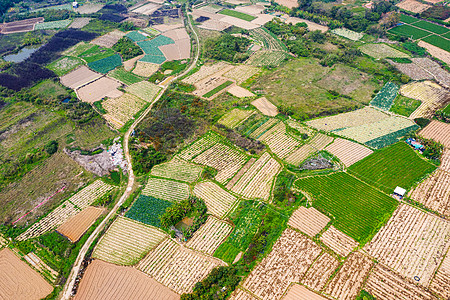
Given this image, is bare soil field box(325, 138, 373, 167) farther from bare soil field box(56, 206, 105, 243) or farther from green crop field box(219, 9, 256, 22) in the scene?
green crop field box(219, 9, 256, 22)

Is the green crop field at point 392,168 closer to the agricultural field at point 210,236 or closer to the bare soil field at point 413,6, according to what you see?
the agricultural field at point 210,236

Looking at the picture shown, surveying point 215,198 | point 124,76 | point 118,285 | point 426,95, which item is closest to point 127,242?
point 118,285

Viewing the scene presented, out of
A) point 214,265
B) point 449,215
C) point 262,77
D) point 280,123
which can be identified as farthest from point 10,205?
point 449,215

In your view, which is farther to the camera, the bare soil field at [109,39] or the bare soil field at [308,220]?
the bare soil field at [109,39]

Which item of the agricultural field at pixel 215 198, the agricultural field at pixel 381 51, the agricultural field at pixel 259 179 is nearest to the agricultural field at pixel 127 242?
the agricultural field at pixel 215 198

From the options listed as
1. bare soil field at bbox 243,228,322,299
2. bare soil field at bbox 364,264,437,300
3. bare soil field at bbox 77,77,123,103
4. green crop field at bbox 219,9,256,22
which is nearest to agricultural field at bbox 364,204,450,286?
bare soil field at bbox 364,264,437,300
